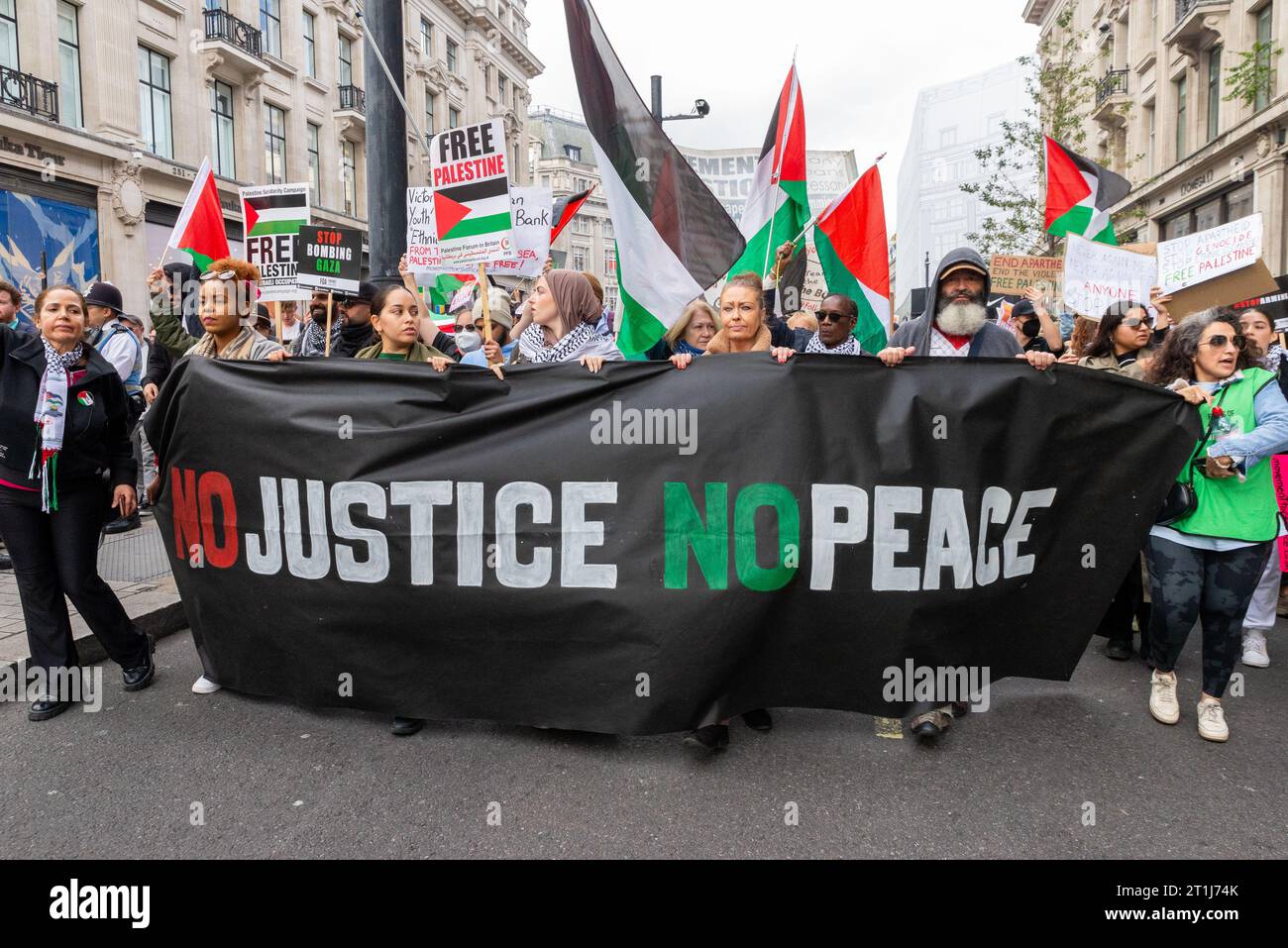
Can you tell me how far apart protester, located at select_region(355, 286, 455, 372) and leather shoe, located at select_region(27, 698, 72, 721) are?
2.09 metres

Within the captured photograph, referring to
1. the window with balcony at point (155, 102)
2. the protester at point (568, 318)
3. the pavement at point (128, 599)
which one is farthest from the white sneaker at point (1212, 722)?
the window with balcony at point (155, 102)

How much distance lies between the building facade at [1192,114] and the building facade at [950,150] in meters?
22.1

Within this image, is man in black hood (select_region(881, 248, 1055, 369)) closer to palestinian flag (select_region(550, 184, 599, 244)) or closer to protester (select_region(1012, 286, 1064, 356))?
protester (select_region(1012, 286, 1064, 356))

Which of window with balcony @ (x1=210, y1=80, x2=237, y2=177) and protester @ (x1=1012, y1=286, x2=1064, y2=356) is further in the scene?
window with balcony @ (x1=210, y1=80, x2=237, y2=177)

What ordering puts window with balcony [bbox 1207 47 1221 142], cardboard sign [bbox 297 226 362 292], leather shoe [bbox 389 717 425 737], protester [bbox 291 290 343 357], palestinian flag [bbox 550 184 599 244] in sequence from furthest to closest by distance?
window with balcony [bbox 1207 47 1221 142], palestinian flag [bbox 550 184 599 244], protester [bbox 291 290 343 357], cardboard sign [bbox 297 226 362 292], leather shoe [bbox 389 717 425 737]

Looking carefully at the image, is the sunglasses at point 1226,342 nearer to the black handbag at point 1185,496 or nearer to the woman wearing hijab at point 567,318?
the black handbag at point 1185,496

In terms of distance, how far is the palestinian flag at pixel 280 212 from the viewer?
613cm

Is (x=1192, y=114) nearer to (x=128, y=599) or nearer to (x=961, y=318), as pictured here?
(x=961, y=318)

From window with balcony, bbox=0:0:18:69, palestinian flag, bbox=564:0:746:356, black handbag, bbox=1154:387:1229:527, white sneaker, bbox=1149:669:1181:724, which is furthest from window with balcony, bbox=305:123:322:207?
white sneaker, bbox=1149:669:1181:724

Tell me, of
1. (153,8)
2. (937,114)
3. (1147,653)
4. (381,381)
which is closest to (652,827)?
(381,381)

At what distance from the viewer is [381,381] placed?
12.3 feet

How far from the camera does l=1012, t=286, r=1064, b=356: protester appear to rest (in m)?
7.58

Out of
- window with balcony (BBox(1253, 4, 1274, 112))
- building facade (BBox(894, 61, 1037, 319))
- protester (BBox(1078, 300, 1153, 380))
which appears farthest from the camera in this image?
building facade (BBox(894, 61, 1037, 319))

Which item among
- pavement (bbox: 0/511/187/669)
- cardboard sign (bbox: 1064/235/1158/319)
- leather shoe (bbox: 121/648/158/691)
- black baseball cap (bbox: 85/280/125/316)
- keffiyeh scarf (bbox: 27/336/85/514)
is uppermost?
black baseball cap (bbox: 85/280/125/316)
